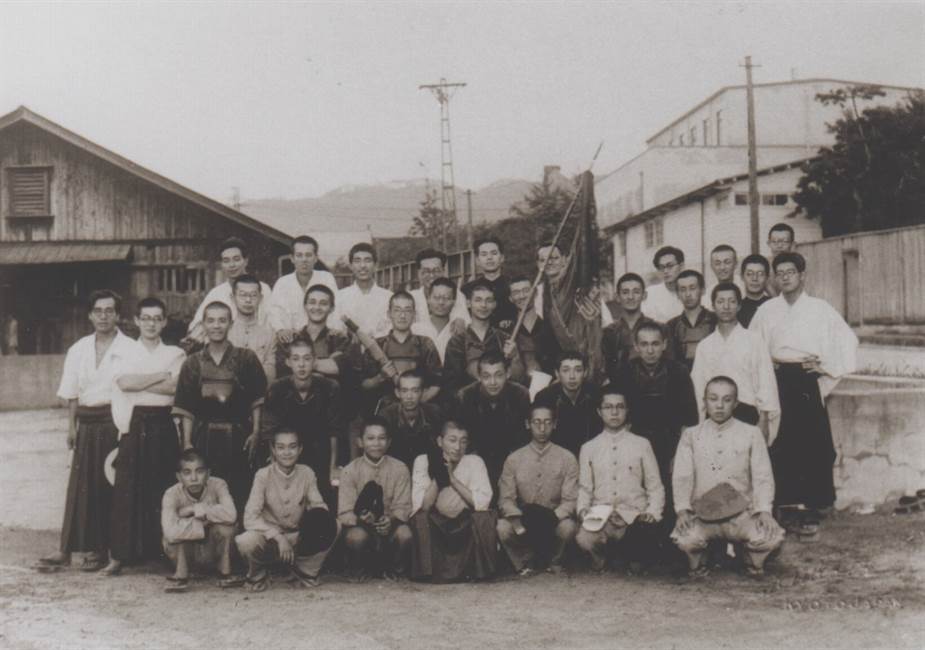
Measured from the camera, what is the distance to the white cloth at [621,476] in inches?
233

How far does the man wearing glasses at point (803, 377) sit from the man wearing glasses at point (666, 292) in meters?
0.81

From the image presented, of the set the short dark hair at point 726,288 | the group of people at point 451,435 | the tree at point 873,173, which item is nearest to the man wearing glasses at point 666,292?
the group of people at point 451,435

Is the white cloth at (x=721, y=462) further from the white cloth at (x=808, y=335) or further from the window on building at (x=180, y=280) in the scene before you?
the window on building at (x=180, y=280)

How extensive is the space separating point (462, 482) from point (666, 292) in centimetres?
244

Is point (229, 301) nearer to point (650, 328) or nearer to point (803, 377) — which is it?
point (650, 328)

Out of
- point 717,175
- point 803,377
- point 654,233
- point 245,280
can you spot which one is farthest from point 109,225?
point 717,175

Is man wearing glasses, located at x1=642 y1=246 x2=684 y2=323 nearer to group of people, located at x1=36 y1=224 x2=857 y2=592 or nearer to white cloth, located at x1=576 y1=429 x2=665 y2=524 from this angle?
group of people, located at x1=36 y1=224 x2=857 y2=592

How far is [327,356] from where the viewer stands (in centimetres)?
659

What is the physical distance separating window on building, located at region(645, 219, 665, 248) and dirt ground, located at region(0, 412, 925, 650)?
26.6m

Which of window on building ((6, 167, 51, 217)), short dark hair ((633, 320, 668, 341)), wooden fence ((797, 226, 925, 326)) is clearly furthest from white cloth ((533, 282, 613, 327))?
window on building ((6, 167, 51, 217))

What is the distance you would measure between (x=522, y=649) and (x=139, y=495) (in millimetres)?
2963

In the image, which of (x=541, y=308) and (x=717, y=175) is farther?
(x=717, y=175)

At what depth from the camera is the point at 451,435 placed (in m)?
6.02

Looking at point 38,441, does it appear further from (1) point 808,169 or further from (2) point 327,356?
(1) point 808,169
